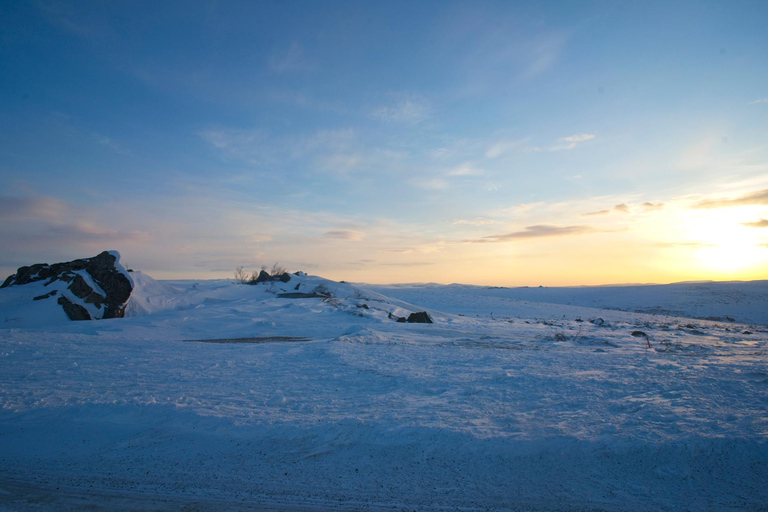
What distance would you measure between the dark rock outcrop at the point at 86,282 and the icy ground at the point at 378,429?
5.65 m

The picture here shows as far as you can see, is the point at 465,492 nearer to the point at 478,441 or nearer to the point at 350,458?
the point at 478,441

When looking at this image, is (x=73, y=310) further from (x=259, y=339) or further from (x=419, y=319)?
(x=419, y=319)

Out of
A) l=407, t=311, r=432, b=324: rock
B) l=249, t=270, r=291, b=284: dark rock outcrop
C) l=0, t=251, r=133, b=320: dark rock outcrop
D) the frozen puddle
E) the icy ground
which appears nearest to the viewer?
the icy ground

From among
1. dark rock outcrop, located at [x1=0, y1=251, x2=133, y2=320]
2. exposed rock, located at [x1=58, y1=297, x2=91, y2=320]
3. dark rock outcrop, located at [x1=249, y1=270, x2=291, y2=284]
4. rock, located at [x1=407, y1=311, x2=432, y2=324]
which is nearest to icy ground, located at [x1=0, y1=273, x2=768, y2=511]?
exposed rock, located at [x1=58, y1=297, x2=91, y2=320]

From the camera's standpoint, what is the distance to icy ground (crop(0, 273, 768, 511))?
11.4 ft

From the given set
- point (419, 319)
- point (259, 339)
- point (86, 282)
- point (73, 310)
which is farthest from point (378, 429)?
point (86, 282)

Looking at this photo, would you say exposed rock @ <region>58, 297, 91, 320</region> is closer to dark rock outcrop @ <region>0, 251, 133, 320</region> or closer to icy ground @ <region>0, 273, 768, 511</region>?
dark rock outcrop @ <region>0, 251, 133, 320</region>

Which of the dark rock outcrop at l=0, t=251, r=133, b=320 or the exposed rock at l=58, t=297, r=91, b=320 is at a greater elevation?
the dark rock outcrop at l=0, t=251, r=133, b=320

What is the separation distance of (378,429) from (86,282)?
15042mm

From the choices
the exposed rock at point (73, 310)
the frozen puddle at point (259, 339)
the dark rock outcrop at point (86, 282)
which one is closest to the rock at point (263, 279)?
the dark rock outcrop at point (86, 282)

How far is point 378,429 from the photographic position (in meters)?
4.43

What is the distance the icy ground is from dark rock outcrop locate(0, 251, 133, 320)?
5.65 meters

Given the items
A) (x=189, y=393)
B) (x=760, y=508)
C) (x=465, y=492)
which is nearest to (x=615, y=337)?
(x=760, y=508)

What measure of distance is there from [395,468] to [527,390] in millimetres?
2805
